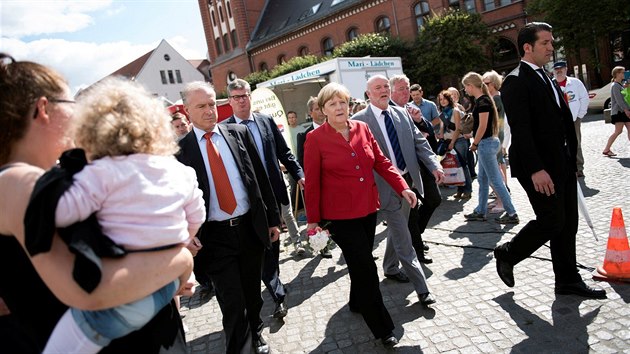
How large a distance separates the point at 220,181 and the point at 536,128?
2531mm

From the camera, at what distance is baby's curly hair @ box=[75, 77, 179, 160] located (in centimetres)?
138

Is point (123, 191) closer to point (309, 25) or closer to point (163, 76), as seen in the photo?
point (309, 25)

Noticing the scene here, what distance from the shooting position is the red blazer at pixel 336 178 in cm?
324

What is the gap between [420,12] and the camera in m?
30.6

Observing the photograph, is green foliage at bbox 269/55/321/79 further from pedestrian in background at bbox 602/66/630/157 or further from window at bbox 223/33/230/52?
pedestrian in background at bbox 602/66/630/157

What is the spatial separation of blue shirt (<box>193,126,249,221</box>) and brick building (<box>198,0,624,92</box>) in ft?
89.3

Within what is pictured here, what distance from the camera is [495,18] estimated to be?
2677 centimetres

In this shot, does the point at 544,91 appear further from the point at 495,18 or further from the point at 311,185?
the point at 495,18

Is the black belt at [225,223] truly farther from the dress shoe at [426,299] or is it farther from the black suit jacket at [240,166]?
the dress shoe at [426,299]

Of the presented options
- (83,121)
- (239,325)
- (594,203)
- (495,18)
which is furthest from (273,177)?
(495,18)

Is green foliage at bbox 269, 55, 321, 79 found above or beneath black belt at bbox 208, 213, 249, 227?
above

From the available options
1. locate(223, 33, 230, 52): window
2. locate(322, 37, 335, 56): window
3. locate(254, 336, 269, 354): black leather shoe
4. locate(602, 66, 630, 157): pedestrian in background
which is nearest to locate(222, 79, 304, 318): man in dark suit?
locate(254, 336, 269, 354): black leather shoe

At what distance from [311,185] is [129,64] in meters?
66.4

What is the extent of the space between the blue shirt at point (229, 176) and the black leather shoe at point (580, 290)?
8.79 feet
